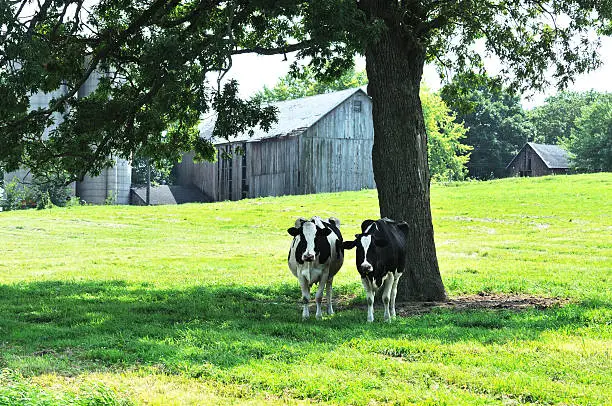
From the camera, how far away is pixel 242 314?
13219 millimetres

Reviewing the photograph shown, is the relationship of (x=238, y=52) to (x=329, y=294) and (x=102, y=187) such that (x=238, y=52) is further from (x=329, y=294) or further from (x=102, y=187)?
(x=102, y=187)

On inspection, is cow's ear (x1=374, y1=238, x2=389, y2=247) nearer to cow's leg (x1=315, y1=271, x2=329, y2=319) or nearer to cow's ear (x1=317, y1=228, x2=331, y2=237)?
cow's ear (x1=317, y1=228, x2=331, y2=237)

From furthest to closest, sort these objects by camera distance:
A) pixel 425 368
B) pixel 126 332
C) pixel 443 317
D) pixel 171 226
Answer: pixel 171 226 → pixel 443 317 → pixel 126 332 → pixel 425 368

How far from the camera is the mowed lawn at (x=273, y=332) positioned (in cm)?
772

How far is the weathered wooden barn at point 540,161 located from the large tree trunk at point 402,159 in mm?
81478

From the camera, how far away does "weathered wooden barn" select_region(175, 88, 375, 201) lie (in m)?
55.3

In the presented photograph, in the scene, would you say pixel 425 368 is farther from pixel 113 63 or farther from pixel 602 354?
pixel 113 63

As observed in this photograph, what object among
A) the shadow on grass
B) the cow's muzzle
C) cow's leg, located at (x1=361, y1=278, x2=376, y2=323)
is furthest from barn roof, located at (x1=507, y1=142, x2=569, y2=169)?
the cow's muzzle

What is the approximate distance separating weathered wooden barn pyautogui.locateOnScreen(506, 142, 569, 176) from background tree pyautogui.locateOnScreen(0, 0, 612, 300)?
78087 mm

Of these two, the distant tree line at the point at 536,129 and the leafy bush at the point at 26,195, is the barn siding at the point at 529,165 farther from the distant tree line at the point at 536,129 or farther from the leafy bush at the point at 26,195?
the leafy bush at the point at 26,195

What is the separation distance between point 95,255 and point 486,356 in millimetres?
18869

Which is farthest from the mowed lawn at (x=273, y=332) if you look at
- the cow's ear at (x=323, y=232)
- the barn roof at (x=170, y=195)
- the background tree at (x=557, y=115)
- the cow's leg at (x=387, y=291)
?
the background tree at (x=557, y=115)

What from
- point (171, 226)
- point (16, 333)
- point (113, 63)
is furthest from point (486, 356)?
point (171, 226)

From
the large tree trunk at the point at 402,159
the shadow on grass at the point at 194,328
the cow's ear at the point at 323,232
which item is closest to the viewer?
the shadow on grass at the point at 194,328
